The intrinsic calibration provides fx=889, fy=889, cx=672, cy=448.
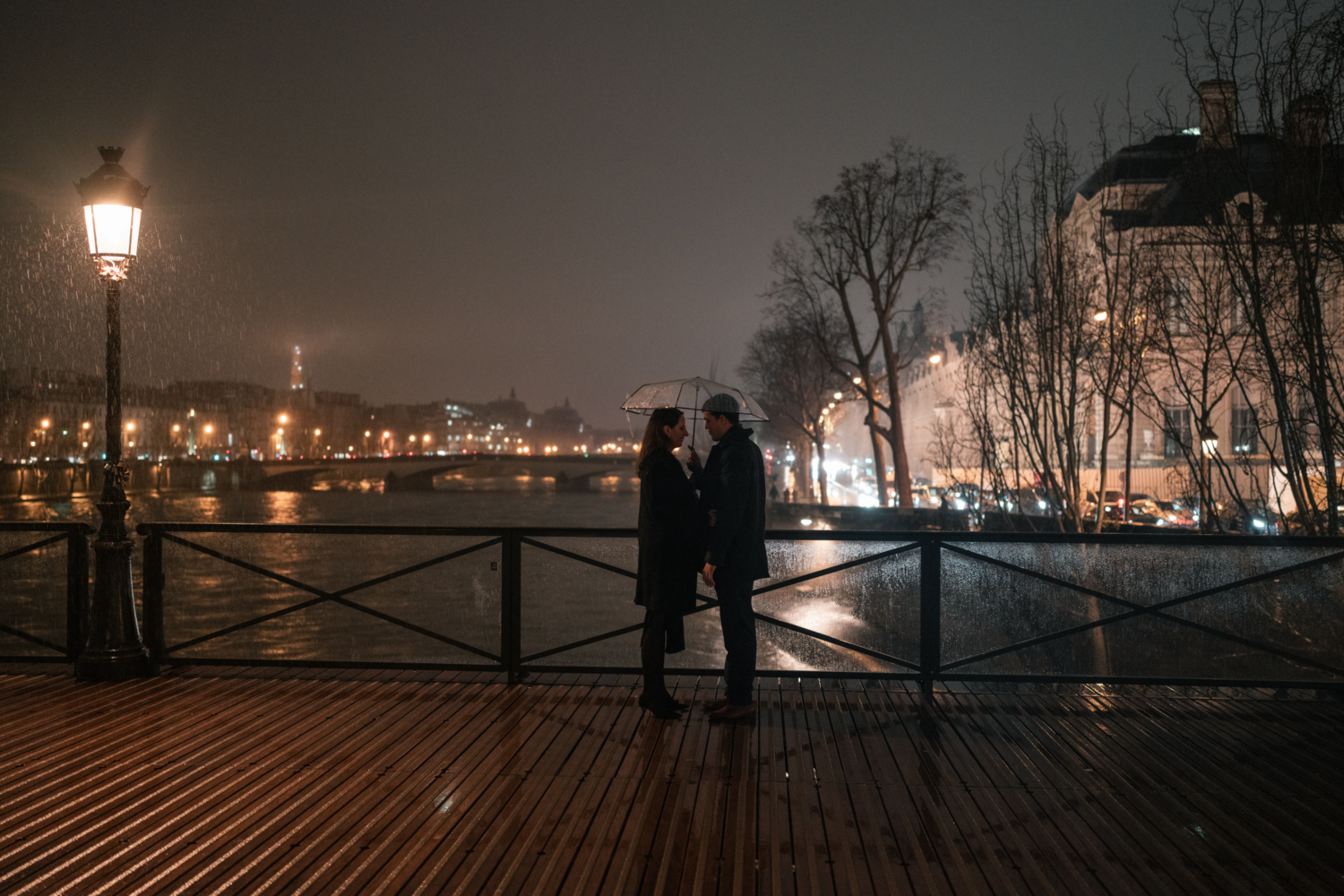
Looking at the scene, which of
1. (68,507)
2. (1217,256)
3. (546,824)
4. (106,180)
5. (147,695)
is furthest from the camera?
(68,507)

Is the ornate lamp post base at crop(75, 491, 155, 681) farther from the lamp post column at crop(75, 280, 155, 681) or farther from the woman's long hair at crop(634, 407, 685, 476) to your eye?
the woman's long hair at crop(634, 407, 685, 476)

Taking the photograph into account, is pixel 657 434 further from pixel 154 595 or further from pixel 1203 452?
pixel 1203 452

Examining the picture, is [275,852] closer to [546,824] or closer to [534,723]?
[546,824]

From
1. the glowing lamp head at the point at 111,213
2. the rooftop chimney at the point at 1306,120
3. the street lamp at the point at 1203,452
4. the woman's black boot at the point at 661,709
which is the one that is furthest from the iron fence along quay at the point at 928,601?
the street lamp at the point at 1203,452

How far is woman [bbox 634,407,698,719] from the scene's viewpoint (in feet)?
16.9

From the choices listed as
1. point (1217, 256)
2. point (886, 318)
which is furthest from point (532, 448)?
point (1217, 256)

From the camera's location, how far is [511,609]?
618 centimetres

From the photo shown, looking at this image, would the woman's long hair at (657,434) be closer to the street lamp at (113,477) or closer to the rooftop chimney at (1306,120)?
the street lamp at (113,477)

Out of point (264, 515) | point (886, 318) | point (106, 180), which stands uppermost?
point (886, 318)

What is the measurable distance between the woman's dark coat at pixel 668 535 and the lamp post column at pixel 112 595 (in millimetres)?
3801

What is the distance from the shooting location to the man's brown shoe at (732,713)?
522cm

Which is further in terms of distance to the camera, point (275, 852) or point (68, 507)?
point (68, 507)

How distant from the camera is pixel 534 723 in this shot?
521cm

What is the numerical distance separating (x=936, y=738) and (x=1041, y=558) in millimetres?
1742
